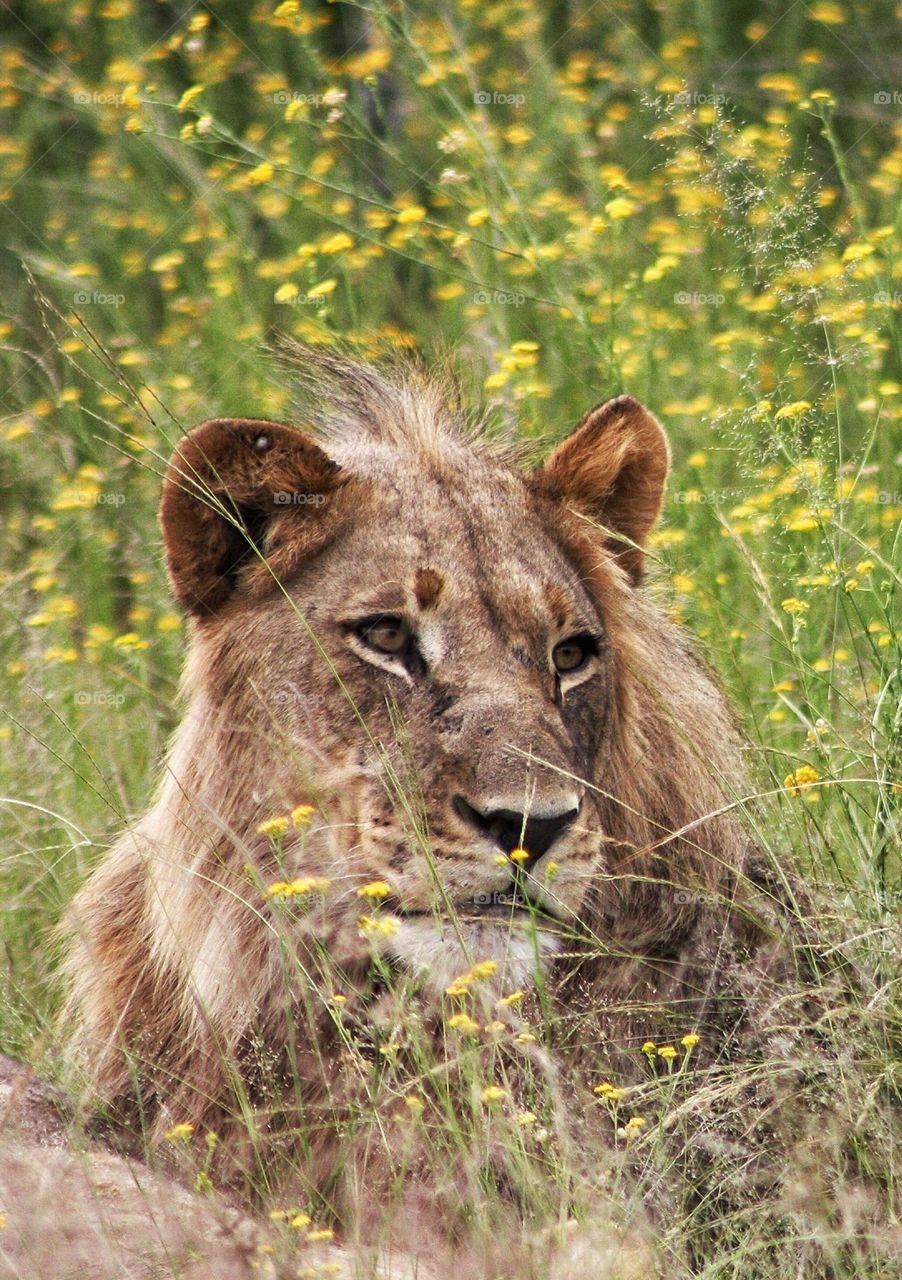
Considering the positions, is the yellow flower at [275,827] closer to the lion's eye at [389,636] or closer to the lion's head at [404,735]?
the lion's head at [404,735]

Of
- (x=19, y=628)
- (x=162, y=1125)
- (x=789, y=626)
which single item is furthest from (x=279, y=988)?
(x=19, y=628)

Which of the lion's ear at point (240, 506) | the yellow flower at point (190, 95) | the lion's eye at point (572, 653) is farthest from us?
the yellow flower at point (190, 95)

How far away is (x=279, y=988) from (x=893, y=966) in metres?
1.36

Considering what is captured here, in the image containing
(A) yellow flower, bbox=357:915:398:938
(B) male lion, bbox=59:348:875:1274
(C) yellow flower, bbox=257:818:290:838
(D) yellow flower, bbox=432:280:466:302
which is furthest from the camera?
(D) yellow flower, bbox=432:280:466:302

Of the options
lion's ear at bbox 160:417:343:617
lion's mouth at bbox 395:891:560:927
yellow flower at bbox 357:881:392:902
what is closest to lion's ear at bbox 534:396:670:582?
lion's ear at bbox 160:417:343:617

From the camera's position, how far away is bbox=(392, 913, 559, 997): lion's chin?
145 inches

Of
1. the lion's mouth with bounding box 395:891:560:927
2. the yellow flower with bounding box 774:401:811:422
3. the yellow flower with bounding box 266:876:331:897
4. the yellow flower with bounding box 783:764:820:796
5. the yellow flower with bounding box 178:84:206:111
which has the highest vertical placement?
the yellow flower with bounding box 178:84:206:111

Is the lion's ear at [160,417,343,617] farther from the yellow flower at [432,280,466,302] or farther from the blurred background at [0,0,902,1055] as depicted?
the yellow flower at [432,280,466,302]

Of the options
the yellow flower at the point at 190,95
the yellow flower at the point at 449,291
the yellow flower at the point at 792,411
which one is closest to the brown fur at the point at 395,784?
the yellow flower at the point at 792,411

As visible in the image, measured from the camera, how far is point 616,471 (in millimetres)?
4574

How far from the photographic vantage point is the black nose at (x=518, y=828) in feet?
12.2

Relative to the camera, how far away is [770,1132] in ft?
12.0

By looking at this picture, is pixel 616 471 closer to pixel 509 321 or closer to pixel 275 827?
pixel 275 827

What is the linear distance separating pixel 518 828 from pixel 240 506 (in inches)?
43.0
